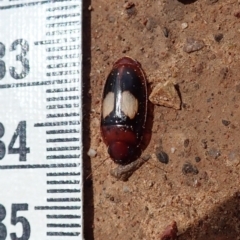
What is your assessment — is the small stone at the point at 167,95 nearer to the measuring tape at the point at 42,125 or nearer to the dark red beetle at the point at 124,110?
the dark red beetle at the point at 124,110

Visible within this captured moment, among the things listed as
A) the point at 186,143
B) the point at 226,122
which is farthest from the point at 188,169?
the point at 226,122

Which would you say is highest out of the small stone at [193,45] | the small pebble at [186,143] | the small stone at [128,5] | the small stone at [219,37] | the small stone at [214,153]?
the small stone at [128,5]

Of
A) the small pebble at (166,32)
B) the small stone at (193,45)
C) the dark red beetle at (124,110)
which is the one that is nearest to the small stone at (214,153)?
the dark red beetle at (124,110)

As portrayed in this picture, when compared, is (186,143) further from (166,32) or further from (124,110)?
(166,32)

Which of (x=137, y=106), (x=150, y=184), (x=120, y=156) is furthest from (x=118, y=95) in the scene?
(x=150, y=184)

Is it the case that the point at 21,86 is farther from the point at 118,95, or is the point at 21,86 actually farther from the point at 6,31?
the point at 118,95

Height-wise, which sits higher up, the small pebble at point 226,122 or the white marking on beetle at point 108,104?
the white marking on beetle at point 108,104
